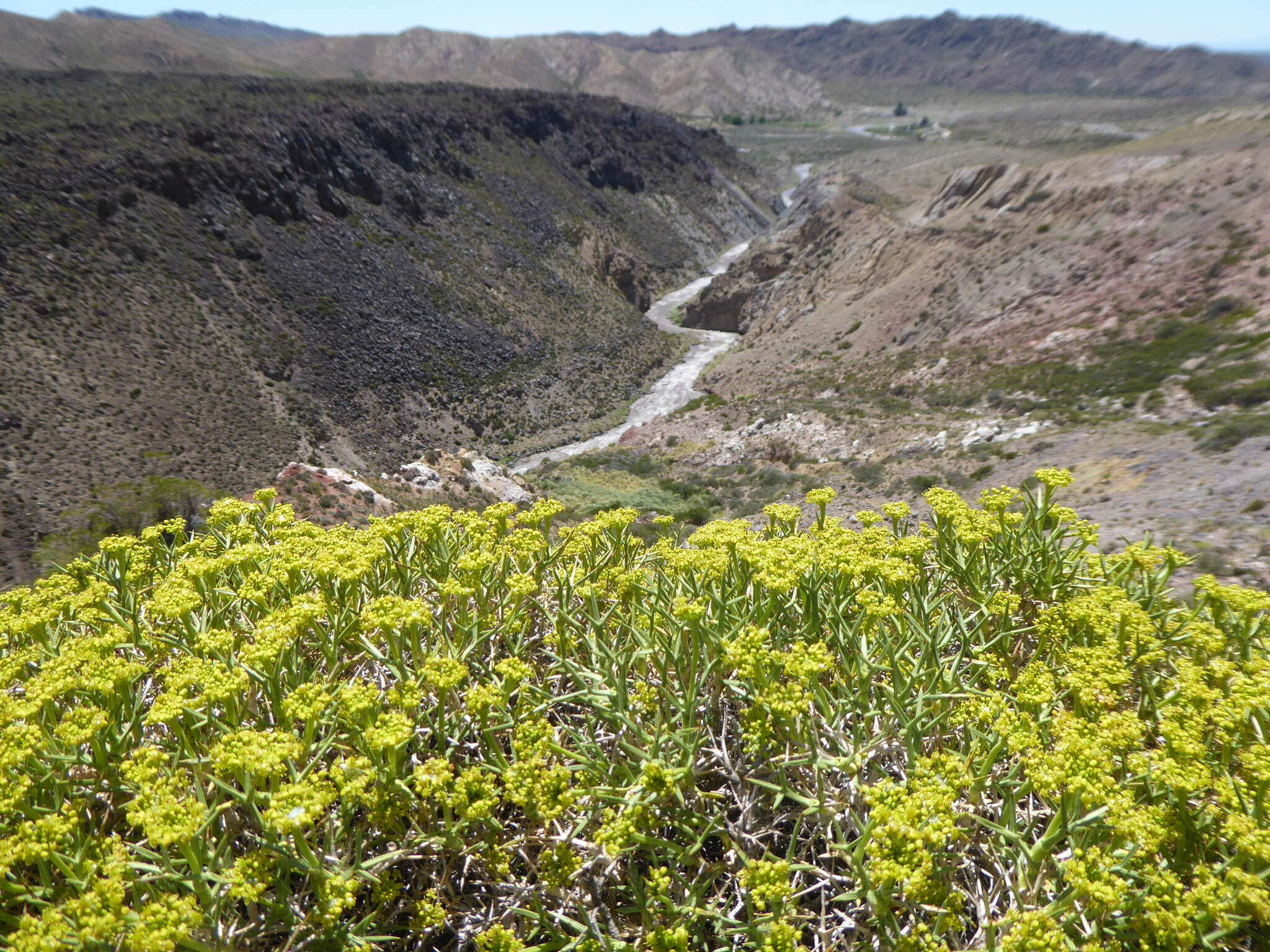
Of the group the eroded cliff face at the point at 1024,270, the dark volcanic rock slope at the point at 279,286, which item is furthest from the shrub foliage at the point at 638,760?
the eroded cliff face at the point at 1024,270

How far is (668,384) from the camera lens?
46.5 meters

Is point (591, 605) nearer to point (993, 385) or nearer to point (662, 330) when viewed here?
point (993, 385)

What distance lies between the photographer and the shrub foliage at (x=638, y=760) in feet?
6.52

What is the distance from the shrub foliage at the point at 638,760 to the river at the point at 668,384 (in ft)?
A: 103

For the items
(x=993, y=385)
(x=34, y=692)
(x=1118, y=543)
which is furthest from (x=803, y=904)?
(x=993, y=385)

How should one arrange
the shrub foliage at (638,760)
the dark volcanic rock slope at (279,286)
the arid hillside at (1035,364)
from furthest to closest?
the dark volcanic rock slope at (279,286)
the arid hillside at (1035,364)
the shrub foliage at (638,760)

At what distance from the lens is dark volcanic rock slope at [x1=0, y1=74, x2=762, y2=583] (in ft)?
83.3

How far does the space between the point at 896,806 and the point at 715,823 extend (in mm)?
656

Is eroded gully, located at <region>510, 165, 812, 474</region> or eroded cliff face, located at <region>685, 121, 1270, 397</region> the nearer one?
eroded cliff face, located at <region>685, 121, 1270, 397</region>

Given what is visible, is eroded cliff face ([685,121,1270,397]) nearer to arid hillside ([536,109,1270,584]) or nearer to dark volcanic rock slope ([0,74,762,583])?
arid hillside ([536,109,1270,584])

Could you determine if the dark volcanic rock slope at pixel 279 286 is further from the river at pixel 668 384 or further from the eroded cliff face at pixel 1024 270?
the eroded cliff face at pixel 1024 270

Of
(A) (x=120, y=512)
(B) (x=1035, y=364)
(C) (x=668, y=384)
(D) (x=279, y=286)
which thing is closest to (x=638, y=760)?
(A) (x=120, y=512)

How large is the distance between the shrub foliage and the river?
1238 inches

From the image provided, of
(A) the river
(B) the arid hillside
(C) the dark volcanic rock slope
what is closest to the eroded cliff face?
(B) the arid hillside
